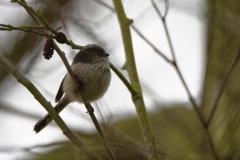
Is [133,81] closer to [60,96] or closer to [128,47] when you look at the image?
[128,47]

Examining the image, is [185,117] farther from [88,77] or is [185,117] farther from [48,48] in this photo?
[48,48]

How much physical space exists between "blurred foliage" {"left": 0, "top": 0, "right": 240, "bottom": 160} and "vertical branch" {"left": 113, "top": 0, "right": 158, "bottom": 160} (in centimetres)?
35

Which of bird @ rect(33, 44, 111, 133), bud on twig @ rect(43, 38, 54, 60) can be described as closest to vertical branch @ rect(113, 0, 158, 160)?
bird @ rect(33, 44, 111, 133)

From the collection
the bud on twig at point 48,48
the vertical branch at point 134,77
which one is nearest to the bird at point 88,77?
the vertical branch at point 134,77

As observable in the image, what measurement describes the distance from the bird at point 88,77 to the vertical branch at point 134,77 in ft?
1.00

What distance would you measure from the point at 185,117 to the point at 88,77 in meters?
1.43

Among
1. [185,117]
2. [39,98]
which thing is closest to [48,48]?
[39,98]

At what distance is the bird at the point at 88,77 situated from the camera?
3952mm

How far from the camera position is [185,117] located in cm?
474

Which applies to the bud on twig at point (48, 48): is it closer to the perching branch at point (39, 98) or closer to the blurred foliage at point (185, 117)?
the perching branch at point (39, 98)

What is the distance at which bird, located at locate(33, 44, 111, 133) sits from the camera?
3.95 meters

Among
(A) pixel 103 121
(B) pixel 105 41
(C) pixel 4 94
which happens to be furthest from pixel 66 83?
(C) pixel 4 94

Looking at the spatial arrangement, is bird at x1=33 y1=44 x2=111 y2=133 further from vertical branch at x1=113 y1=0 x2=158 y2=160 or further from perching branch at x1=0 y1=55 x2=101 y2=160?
perching branch at x1=0 y1=55 x2=101 y2=160

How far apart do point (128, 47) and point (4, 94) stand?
7.49ft
